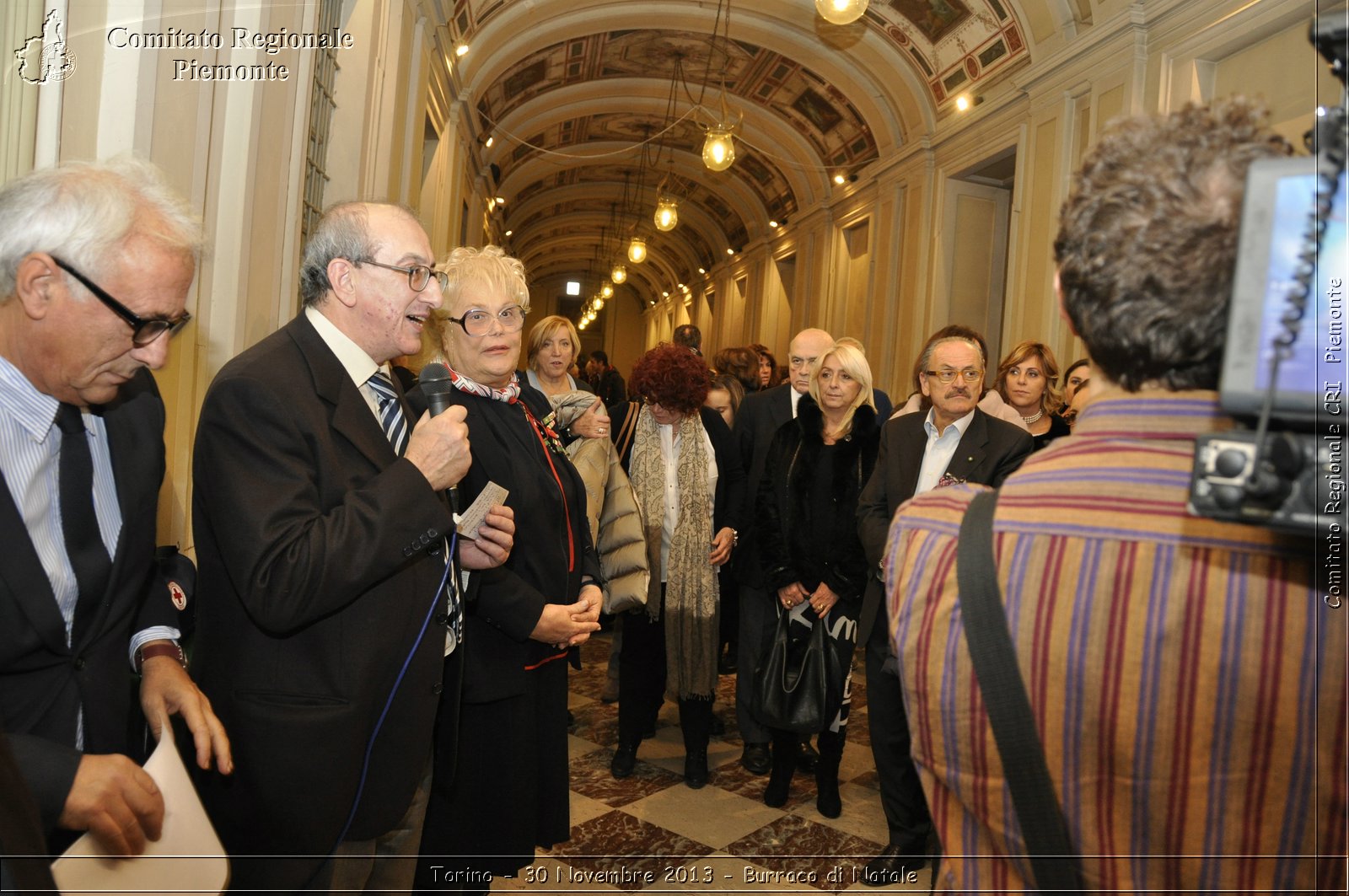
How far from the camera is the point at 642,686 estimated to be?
13.7 ft

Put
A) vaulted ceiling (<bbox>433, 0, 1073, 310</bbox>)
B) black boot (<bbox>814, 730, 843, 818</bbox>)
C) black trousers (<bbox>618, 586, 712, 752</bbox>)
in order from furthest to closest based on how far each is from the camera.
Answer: vaulted ceiling (<bbox>433, 0, 1073, 310</bbox>) → black trousers (<bbox>618, 586, 712, 752</bbox>) → black boot (<bbox>814, 730, 843, 818</bbox>)

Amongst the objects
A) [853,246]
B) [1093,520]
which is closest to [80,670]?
[1093,520]

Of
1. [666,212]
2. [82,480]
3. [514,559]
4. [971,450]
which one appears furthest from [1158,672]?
[666,212]

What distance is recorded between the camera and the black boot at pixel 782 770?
3.93 metres

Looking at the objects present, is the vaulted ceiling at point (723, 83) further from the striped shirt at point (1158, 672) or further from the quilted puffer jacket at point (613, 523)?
the striped shirt at point (1158, 672)

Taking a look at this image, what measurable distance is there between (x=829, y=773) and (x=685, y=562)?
1135 millimetres

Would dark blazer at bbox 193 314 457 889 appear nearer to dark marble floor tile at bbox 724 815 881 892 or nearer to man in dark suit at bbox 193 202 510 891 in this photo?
man in dark suit at bbox 193 202 510 891

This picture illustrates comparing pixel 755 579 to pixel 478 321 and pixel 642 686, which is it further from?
pixel 478 321

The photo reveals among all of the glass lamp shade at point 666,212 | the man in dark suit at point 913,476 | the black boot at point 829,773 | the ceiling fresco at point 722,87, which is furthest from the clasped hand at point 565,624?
the glass lamp shade at point 666,212

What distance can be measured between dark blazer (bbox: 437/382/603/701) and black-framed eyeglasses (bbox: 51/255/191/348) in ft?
3.12

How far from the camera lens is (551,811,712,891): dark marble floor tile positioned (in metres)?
3.22

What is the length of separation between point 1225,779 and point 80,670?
164cm

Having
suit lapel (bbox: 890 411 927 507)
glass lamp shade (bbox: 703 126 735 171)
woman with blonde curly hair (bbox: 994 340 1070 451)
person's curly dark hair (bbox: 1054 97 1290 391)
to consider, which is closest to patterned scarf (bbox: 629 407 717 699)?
suit lapel (bbox: 890 411 927 507)

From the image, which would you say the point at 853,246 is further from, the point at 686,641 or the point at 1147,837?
the point at 1147,837
